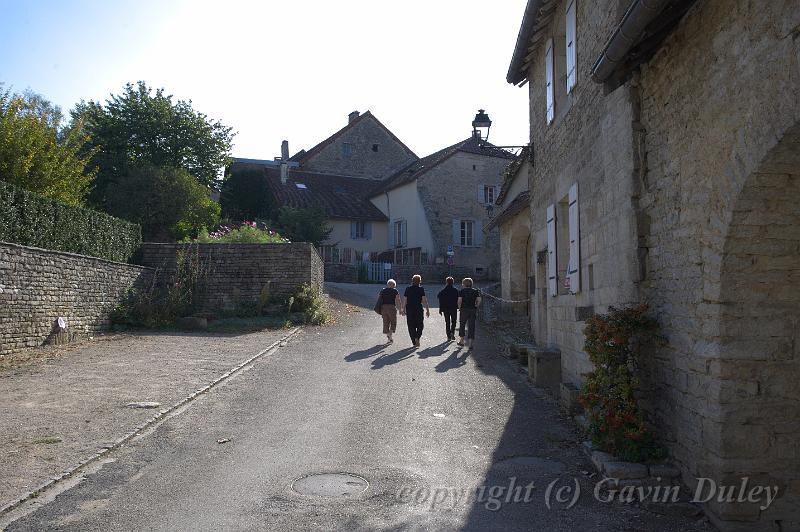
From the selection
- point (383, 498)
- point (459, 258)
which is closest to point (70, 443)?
point (383, 498)

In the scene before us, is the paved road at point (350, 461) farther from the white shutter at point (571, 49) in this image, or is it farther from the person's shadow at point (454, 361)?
the white shutter at point (571, 49)

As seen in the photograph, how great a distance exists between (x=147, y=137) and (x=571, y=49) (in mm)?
22263

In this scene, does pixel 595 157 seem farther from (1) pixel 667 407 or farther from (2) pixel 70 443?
(2) pixel 70 443

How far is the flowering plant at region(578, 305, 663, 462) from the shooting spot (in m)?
5.78

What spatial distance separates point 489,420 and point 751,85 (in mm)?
4910

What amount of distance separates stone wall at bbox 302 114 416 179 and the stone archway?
125 ft

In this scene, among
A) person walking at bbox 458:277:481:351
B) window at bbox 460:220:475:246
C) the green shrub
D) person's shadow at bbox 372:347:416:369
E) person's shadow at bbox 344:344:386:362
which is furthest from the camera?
window at bbox 460:220:475:246

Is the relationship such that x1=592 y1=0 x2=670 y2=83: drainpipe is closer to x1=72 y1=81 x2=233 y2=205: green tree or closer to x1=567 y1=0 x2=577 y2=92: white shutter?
x1=567 y1=0 x2=577 y2=92: white shutter

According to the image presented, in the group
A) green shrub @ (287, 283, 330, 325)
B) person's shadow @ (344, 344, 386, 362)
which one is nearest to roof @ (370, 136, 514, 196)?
green shrub @ (287, 283, 330, 325)

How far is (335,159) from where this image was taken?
138ft

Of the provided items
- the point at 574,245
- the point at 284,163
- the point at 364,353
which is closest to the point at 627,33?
the point at 574,245

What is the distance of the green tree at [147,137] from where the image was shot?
26625mm

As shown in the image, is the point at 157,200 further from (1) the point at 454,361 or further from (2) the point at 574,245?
(2) the point at 574,245

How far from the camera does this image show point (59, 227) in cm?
1403
